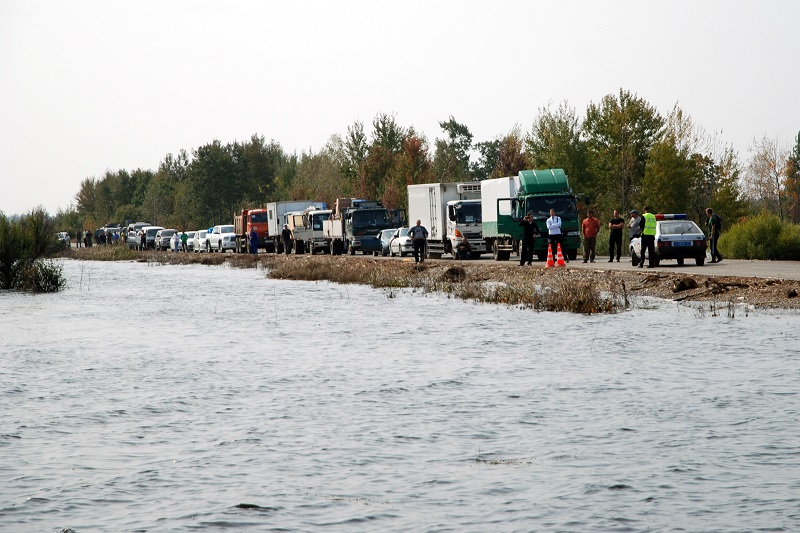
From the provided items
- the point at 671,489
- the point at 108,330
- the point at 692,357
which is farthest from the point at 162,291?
the point at 671,489

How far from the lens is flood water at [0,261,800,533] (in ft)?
27.7

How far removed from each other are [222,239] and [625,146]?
29349 mm

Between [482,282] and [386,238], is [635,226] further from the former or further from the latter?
[386,238]

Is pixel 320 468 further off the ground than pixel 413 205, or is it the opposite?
pixel 413 205

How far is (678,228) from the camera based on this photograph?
3478 cm

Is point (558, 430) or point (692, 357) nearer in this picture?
point (558, 430)

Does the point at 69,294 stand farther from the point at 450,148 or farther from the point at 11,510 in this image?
the point at 450,148

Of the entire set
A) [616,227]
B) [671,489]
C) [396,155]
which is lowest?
[671,489]

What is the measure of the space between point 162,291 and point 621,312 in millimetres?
19581

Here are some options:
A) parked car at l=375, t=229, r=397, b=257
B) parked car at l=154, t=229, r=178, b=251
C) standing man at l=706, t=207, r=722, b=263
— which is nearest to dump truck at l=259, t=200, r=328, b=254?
parked car at l=375, t=229, r=397, b=257

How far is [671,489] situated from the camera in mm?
8875

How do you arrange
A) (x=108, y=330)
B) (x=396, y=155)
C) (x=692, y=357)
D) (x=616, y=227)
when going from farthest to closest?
1. (x=396, y=155)
2. (x=616, y=227)
3. (x=108, y=330)
4. (x=692, y=357)

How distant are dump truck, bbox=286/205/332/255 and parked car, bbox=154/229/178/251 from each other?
2802 centimetres

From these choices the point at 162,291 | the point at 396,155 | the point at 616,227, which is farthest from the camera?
the point at 396,155
